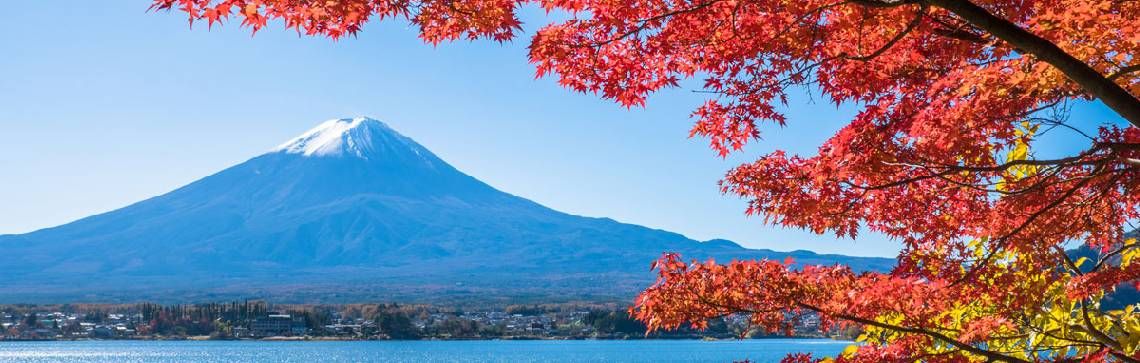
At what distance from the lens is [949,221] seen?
730 centimetres

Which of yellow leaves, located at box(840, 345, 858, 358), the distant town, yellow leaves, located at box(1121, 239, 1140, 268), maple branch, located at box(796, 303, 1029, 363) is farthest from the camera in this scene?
the distant town

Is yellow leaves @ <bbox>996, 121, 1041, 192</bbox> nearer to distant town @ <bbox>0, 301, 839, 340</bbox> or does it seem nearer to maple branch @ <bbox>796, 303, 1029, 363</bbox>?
maple branch @ <bbox>796, 303, 1029, 363</bbox>

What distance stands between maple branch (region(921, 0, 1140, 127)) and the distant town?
118 meters

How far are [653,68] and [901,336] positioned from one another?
2.73m

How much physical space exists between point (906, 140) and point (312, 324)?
132492 mm

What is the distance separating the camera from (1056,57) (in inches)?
188

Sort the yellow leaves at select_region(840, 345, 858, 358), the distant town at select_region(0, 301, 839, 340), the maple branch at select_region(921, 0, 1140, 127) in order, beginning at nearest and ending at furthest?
the maple branch at select_region(921, 0, 1140, 127), the yellow leaves at select_region(840, 345, 858, 358), the distant town at select_region(0, 301, 839, 340)

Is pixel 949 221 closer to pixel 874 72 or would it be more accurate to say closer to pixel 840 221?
pixel 840 221

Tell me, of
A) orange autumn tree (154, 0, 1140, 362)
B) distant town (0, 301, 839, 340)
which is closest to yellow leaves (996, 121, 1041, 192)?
orange autumn tree (154, 0, 1140, 362)

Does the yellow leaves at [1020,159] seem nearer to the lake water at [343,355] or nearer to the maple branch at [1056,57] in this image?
the maple branch at [1056,57]

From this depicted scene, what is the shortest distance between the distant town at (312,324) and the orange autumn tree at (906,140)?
11579cm

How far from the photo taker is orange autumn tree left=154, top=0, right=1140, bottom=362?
5.00 m

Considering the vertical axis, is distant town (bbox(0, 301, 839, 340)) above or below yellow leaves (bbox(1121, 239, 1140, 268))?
above

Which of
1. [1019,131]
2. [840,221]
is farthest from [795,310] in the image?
[1019,131]
